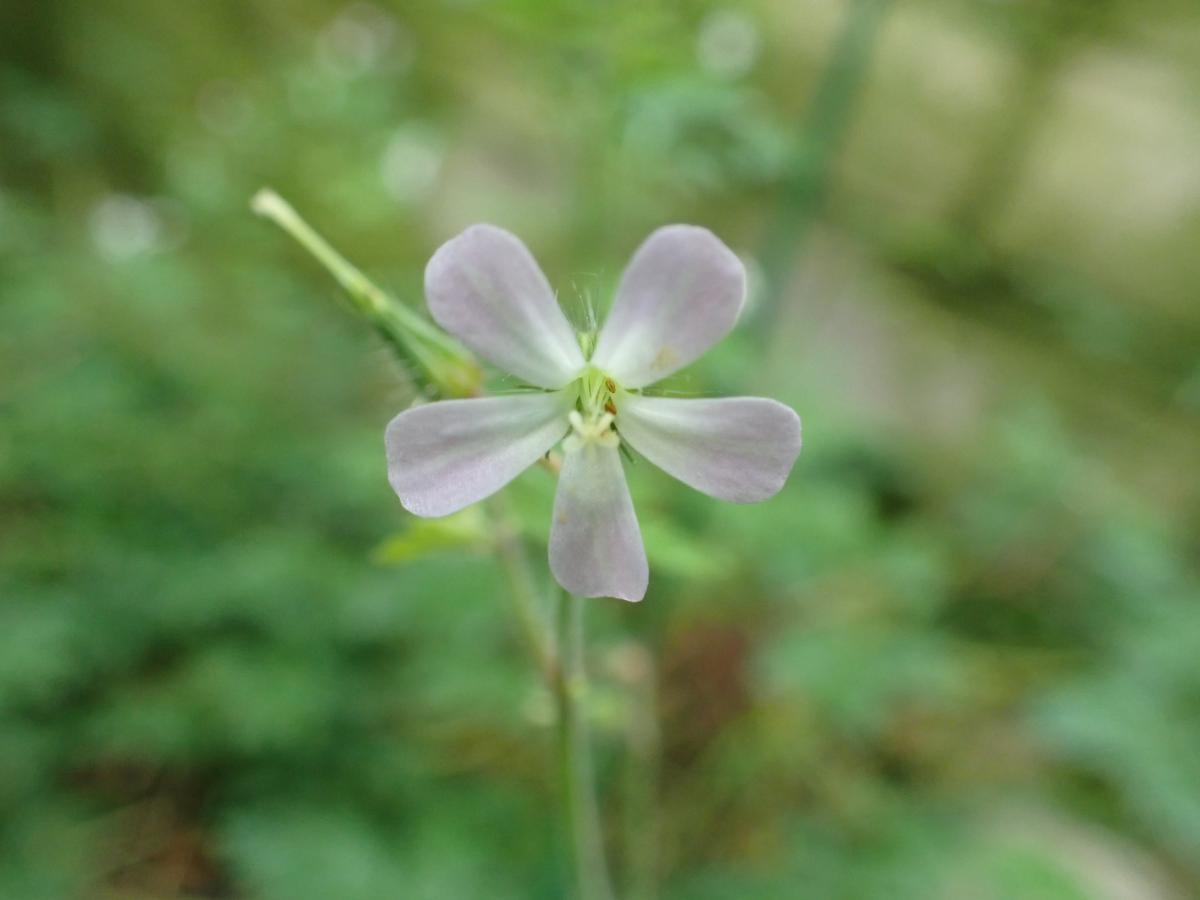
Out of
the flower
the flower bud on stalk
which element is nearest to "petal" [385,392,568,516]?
the flower

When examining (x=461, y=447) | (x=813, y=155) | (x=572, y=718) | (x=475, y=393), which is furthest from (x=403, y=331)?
(x=813, y=155)

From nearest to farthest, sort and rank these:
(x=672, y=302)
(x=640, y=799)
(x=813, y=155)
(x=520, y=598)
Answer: (x=672, y=302), (x=520, y=598), (x=640, y=799), (x=813, y=155)

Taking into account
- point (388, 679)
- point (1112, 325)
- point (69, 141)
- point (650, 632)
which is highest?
point (1112, 325)

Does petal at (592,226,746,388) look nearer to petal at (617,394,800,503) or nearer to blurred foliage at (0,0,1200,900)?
petal at (617,394,800,503)

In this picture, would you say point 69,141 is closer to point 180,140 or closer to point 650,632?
point 180,140

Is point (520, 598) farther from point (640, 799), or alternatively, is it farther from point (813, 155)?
point (813, 155)

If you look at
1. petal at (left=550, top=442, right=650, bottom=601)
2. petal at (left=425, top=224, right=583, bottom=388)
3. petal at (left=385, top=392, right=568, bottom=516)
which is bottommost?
petal at (left=550, top=442, right=650, bottom=601)

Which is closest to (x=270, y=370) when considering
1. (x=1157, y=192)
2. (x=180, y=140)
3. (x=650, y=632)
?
(x=650, y=632)
